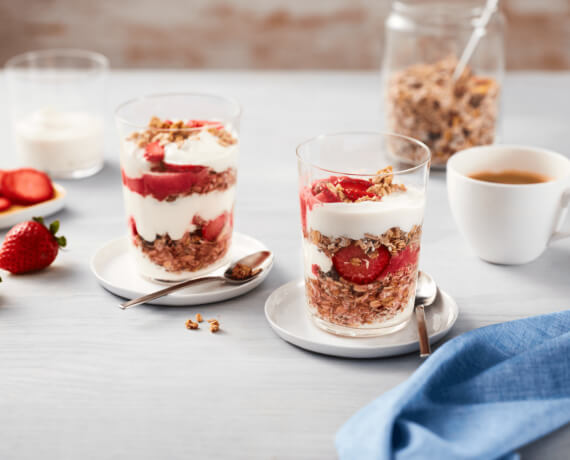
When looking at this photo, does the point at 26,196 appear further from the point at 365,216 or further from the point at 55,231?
the point at 365,216

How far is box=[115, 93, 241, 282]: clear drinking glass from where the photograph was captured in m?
0.83

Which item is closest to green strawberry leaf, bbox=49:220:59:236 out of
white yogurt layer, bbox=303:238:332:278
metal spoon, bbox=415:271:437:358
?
white yogurt layer, bbox=303:238:332:278

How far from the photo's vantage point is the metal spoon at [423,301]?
718 millimetres

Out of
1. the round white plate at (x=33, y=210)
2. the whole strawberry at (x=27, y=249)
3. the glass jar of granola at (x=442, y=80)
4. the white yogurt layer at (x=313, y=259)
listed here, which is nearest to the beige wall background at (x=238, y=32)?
the glass jar of granola at (x=442, y=80)

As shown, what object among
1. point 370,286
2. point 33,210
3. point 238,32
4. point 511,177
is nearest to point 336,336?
point 370,286

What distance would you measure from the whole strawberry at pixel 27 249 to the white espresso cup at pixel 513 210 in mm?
524

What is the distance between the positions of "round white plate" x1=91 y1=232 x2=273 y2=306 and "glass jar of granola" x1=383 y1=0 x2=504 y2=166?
400 mm

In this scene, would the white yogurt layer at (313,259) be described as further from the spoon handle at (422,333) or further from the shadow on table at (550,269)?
the shadow on table at (550,269)

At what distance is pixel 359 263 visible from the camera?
0.73 metres

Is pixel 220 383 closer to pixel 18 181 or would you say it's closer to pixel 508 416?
pixel 508 416

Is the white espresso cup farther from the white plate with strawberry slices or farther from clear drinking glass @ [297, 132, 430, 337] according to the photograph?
the white plate with strawberry slices

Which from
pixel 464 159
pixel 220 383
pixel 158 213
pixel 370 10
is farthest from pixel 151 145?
pixel 370 10

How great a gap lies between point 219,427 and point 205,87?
1197 millimetres

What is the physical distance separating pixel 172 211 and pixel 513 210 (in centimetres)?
42
